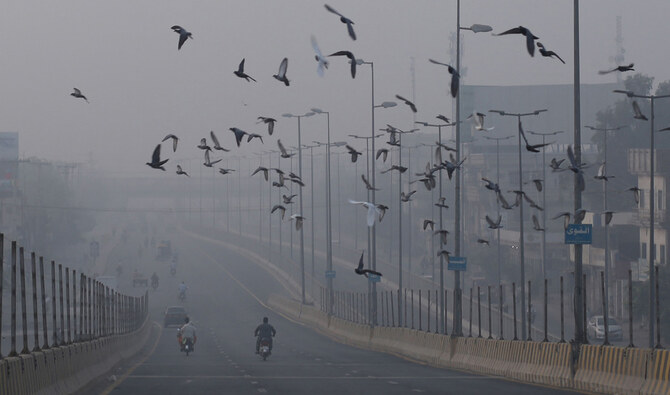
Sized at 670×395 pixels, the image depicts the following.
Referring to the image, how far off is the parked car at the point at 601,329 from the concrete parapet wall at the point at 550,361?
27746 millimetres

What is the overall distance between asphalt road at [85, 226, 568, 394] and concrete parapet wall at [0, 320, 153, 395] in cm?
52

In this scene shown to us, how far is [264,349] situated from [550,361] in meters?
16.8

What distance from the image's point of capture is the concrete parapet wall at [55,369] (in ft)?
58.1

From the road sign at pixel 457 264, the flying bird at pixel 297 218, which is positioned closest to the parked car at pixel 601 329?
the road sign at pixel 457 264

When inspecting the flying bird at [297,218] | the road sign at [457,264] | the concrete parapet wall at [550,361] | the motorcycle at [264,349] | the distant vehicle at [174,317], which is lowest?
the distant vehicle at [174,317]

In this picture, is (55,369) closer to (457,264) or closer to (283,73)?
(283,73)

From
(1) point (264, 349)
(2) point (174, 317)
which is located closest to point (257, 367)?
(1) point (264, 349)

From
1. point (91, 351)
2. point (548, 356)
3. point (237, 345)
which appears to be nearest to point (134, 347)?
point (237, 345)

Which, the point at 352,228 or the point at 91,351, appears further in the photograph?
the point at 352,228

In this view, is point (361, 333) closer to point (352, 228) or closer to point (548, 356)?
point (548, 356)

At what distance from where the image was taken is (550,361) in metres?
27.6

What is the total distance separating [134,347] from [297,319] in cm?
3282

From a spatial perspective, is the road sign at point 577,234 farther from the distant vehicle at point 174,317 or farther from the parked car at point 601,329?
the distant vehicle at point 174,317

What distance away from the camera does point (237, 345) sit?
198ft
